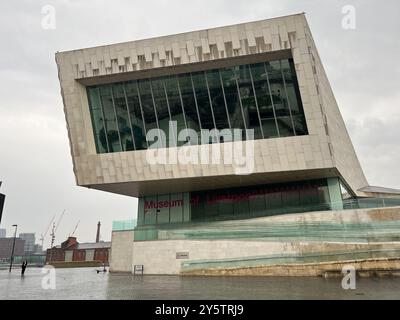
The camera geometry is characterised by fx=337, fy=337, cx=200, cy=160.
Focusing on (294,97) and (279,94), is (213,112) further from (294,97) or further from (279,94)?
(294,97)

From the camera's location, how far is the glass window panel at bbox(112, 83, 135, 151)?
34062 millimetres

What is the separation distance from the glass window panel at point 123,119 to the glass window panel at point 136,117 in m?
0.55

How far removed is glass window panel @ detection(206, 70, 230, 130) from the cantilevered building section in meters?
0.10

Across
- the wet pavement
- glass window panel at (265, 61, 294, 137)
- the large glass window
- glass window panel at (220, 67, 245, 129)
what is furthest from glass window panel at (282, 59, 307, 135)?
the wet pavement

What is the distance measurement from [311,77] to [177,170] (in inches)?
587

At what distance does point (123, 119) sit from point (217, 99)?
9807 millimetres

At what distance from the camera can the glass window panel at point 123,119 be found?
34062mm

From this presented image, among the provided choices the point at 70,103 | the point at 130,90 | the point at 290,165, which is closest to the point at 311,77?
the point at 290,165

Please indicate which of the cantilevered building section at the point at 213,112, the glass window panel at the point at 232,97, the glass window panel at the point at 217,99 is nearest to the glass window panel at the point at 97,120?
the cantilevered building section at the point at 213,112

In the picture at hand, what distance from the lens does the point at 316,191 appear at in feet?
114

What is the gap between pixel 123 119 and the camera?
34219 millimetres

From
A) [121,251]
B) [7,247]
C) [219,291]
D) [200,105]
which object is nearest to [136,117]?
[200,105]

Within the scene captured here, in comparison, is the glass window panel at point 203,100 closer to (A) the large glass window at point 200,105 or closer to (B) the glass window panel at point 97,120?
(A) the large glass window at point 200,105
